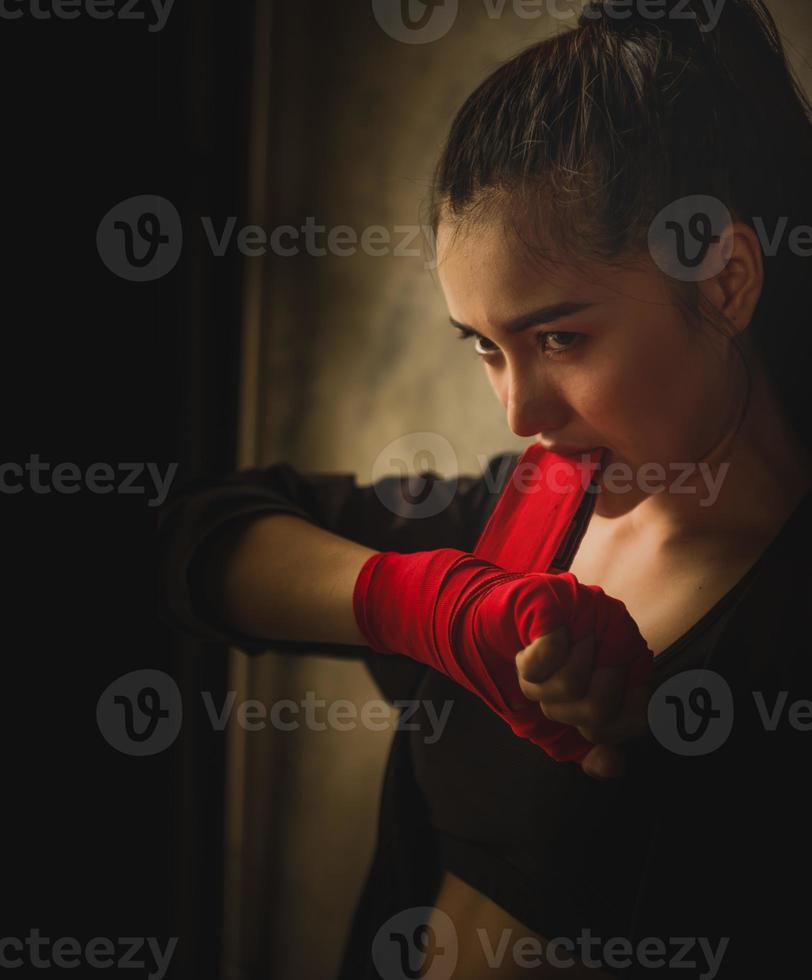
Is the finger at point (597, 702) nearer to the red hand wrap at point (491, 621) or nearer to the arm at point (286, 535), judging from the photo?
the red hand wrap at point (491, 621)

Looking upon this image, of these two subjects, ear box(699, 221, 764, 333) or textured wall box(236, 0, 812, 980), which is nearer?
ear box(699, 221, 764, 333)

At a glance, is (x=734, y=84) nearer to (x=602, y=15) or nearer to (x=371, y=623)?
(x=602, y=15)

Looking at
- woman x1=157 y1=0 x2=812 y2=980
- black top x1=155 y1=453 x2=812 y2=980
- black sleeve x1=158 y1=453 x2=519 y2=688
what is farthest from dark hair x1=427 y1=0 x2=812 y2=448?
black sleeve x1=158 y1=453 x2=519 y2=688

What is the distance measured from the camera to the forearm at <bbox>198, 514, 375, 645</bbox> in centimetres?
61

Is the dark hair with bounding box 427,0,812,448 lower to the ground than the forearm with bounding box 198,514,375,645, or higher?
higher

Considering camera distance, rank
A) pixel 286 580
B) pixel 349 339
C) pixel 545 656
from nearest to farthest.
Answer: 1. pixel 545 656
2. pixel 286 580
3. pixel 349 339

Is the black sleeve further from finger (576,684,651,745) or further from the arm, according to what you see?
finger (576,684,651,745)

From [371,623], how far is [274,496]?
19 centimetres

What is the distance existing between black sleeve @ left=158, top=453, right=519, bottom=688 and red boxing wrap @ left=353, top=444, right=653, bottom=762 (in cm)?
8

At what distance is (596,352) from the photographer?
1.61 feet

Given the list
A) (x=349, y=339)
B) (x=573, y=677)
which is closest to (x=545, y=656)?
(x=573, y=677)

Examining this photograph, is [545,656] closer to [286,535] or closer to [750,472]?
[750,472]

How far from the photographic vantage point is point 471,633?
0.47 metres

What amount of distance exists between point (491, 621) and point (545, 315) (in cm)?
17
